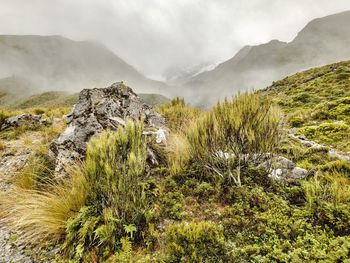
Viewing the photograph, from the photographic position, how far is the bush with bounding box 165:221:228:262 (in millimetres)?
2684

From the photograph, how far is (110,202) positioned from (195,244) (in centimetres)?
140

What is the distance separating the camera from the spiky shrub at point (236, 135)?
439 centimetres

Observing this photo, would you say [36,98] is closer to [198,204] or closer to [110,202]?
[110,202]

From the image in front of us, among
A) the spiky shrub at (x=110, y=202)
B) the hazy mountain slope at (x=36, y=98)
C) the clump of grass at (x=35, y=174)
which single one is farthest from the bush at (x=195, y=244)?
the hazy mountain slope at (x=36, y=98)

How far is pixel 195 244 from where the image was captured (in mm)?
2795

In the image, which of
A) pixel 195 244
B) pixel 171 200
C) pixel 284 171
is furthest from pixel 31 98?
pixel 195 244

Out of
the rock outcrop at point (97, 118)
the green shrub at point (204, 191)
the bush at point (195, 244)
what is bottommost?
the bush at point (195, 244)

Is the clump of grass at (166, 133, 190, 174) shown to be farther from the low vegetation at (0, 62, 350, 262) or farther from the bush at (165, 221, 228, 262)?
the bush at (165, 221, 228, 262)

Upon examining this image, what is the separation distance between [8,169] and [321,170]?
25.5ft

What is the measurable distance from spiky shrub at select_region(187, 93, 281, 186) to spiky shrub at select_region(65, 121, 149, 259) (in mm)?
1542

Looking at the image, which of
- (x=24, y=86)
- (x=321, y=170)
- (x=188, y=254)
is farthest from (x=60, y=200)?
(x=24, y=86)

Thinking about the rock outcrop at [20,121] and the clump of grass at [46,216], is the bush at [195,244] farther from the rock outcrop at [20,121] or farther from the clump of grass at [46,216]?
the rock outcrop at [20,121]

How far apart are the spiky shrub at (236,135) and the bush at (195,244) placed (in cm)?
154

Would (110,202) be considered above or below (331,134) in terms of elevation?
below
